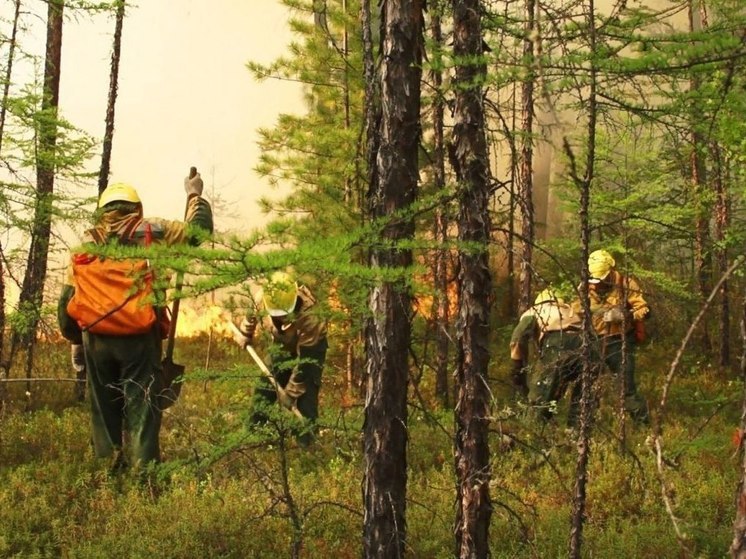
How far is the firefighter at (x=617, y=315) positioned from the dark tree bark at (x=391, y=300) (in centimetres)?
438

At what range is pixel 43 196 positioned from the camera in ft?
28.0

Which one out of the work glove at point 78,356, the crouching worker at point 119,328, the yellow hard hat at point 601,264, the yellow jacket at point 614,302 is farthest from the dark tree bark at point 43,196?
the yellow jacket at point 614,302

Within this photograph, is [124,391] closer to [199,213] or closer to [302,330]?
[199,213]

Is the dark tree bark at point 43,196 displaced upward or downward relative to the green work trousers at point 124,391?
upward

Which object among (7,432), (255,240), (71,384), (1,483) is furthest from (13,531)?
(71,384)

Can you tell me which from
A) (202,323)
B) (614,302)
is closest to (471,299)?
(614,302)

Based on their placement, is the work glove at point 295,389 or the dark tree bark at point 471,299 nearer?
the dark tree bark at point 471,299

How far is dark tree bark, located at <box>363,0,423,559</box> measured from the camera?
4.39m

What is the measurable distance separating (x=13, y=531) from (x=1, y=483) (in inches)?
40.3

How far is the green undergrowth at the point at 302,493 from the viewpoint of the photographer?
16.9 feet

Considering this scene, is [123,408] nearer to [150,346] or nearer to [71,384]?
[150,346]

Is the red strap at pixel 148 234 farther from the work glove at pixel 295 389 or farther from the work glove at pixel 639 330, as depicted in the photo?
the work glove at pixel 639 330

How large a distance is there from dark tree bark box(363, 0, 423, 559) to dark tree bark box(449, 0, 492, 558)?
38cm

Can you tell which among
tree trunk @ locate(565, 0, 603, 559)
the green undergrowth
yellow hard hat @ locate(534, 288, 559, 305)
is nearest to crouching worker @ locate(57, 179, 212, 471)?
the green undergrowth
